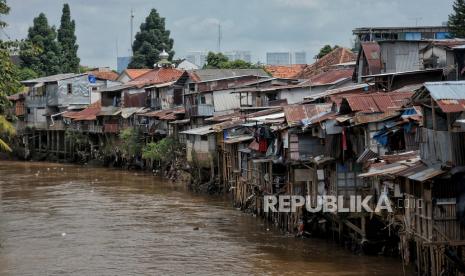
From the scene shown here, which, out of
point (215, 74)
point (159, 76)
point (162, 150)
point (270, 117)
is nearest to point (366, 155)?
point (270, 117)

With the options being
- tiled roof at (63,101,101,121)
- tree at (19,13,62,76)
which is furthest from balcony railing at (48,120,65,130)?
tree at (19,13,62,76)

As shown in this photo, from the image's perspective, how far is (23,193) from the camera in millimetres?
48125

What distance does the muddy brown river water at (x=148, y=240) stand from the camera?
2609cm

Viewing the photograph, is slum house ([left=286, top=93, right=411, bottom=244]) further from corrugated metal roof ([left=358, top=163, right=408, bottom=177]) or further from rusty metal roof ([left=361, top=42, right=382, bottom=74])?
rusty metal roof ([left=361, top=42, right=382, bottom=74])

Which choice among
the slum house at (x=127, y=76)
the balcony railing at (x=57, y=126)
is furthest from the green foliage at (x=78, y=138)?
the slum house at (x=127, y=76)

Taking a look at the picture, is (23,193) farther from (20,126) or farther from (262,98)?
(20,126)

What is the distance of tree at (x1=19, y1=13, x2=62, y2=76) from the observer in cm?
8888

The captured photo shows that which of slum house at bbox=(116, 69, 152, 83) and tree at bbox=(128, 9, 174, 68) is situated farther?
tree at bbox=(128, 9, 174, 68)

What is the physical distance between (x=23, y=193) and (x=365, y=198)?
1099 inches

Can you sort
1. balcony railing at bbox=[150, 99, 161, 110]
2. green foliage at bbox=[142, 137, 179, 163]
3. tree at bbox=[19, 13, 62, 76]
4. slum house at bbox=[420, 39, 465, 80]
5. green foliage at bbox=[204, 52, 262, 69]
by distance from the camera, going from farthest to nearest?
tree at bbox=[19, 13, 62, 76]
green foliage at bbox=[204, 52, 262, 69]
balcony railing at bbox=[150, 99, 161, 110]
green foliage at bbox=[142, 137, 179, 163]
slum house at bbox=[420, 39, 465, 80]

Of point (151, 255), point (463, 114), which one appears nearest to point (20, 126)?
point (151, 255)

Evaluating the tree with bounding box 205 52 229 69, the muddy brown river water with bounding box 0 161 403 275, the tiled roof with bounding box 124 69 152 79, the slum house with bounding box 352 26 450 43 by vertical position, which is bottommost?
the muddy brown river water with bounding box 0 161 403 275

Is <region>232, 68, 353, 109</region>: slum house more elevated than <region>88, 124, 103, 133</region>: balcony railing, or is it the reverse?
<region>232, 68, 353, 109</region>: slum house

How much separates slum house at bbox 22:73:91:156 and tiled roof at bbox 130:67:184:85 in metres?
7.23
